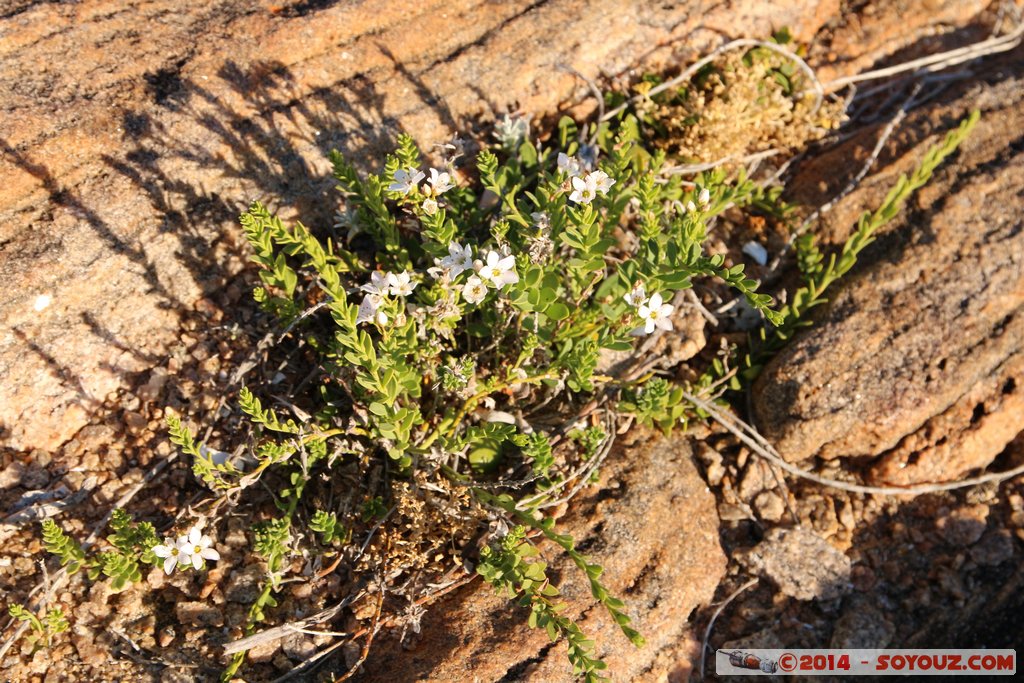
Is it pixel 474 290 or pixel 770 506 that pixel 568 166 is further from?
pixel 770 506

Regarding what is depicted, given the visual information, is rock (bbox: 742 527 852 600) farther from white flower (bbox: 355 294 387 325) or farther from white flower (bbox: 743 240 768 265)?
white flower (bbox: 355 294 387 325)

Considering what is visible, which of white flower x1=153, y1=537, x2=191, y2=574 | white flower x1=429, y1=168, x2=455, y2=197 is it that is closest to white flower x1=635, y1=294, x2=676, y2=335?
white flower x1=429, y1=168, x2=455, y2=197

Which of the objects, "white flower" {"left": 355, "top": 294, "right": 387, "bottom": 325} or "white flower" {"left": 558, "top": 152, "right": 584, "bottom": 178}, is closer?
"white flower" {"left": 355, "top": 294, "right": 387, "bottom": 325}

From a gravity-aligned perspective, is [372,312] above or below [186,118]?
below

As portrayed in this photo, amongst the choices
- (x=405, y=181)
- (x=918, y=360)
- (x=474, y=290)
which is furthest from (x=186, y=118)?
(x=918, y=360)

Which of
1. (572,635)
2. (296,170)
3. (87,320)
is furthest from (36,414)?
(572,635)

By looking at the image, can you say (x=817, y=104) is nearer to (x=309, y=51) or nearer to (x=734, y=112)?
(x=734, y=112)
